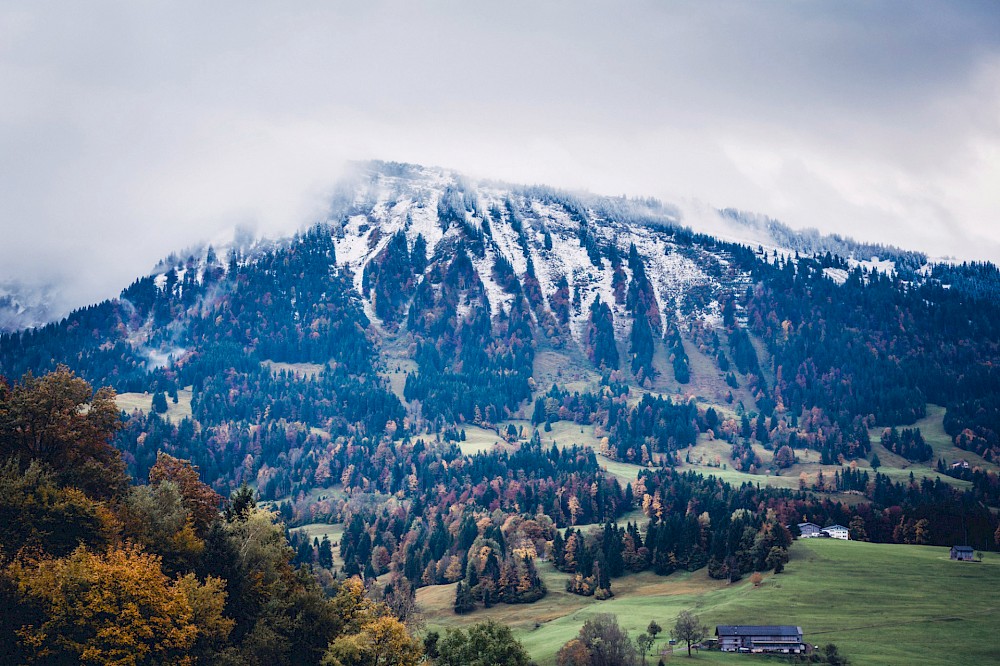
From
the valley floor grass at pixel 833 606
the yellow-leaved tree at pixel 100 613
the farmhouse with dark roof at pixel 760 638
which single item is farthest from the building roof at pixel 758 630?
the yellow-leaved tree at pixel 100 613

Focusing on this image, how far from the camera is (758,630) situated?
433 feet

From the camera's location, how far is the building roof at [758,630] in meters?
130

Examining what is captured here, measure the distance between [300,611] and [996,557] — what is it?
553ft

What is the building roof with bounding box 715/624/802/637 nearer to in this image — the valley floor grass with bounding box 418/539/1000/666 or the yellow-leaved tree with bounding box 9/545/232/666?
the valley floor grass with bounding box 418/539/1000/666

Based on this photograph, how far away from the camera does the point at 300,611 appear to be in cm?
7831

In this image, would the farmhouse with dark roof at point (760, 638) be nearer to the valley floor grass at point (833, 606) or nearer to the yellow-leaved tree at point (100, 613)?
the valley floor grass at point (833, 606)

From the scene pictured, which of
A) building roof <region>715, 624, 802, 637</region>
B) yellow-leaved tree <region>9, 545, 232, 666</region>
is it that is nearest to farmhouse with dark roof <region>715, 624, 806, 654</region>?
building roof <region>715, 624, 802, 637</region>

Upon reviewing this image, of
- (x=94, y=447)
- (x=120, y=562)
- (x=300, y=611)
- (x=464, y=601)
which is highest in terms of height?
(x=94, y=447)

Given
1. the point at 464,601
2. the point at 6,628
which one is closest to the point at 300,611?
the point at 6,628

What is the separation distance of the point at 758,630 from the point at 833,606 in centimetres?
2510

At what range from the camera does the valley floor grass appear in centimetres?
12706

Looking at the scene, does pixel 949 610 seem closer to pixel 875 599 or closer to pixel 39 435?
pixel 875 599

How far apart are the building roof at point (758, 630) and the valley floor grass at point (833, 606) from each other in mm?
3305

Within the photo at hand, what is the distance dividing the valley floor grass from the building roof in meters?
3.31
